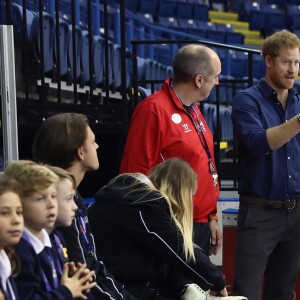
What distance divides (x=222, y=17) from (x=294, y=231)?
15.0m

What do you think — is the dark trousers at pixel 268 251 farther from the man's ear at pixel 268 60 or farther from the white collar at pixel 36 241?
the white collar at pixel 36 241

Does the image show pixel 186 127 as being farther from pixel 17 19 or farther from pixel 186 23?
pixel 186 23

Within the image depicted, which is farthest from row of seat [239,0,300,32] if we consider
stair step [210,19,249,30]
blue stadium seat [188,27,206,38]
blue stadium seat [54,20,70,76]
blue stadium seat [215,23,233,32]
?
blue stadium seat [54,20,70,76]

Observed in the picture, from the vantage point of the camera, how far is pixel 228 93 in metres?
13.5

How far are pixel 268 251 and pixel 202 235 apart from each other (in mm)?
350

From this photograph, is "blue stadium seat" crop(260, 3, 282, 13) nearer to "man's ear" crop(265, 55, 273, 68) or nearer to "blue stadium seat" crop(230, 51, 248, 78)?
"blue stadium seat" crop(230, 51, 248, 78)

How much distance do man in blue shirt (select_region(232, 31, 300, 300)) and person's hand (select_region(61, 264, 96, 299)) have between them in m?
1.62

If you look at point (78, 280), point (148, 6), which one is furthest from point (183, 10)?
point (78, 280)

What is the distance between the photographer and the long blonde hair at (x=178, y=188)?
3.80m

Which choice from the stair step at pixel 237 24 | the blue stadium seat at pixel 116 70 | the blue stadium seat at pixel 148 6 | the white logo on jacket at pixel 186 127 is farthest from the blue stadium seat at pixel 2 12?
the stair step at pixel 237 24

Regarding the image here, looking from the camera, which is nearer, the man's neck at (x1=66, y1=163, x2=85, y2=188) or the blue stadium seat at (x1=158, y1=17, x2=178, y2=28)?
the man's neck at (x1=66, y1=163, x2=85, y2=188)

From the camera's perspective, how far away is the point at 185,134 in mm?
4438

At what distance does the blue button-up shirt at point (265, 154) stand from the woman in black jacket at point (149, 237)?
814 millimetres

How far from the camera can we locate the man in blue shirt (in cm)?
455
